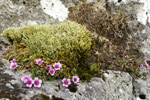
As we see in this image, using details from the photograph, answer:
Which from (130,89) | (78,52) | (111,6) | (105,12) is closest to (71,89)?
(78,52)

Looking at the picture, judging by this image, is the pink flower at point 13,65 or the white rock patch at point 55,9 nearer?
the pink flower at point 13,65

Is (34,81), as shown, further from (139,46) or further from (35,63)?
(139,46)

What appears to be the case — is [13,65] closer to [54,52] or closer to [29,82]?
[29,82]

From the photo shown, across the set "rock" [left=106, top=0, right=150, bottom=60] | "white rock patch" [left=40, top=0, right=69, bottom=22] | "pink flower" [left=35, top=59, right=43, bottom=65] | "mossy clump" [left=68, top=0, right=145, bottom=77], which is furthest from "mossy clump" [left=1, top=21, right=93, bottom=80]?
"rock" [left=106, top=0, right=150, bottom=60]

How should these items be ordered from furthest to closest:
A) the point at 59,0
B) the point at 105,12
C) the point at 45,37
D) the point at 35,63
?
the point at 59,0 < the point at 105,12 < the point at 45,37 < the point at 35,63

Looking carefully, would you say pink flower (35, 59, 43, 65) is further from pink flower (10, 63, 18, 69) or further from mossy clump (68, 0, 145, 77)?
mossy clump (68, 0, 145, 77)

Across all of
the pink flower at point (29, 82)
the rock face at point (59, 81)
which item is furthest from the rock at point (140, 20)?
the pink flower at point (29, 82)

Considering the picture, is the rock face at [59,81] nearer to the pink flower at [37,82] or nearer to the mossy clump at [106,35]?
the pink flower at [37,82]

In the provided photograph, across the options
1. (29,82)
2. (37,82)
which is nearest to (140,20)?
(37,82)
